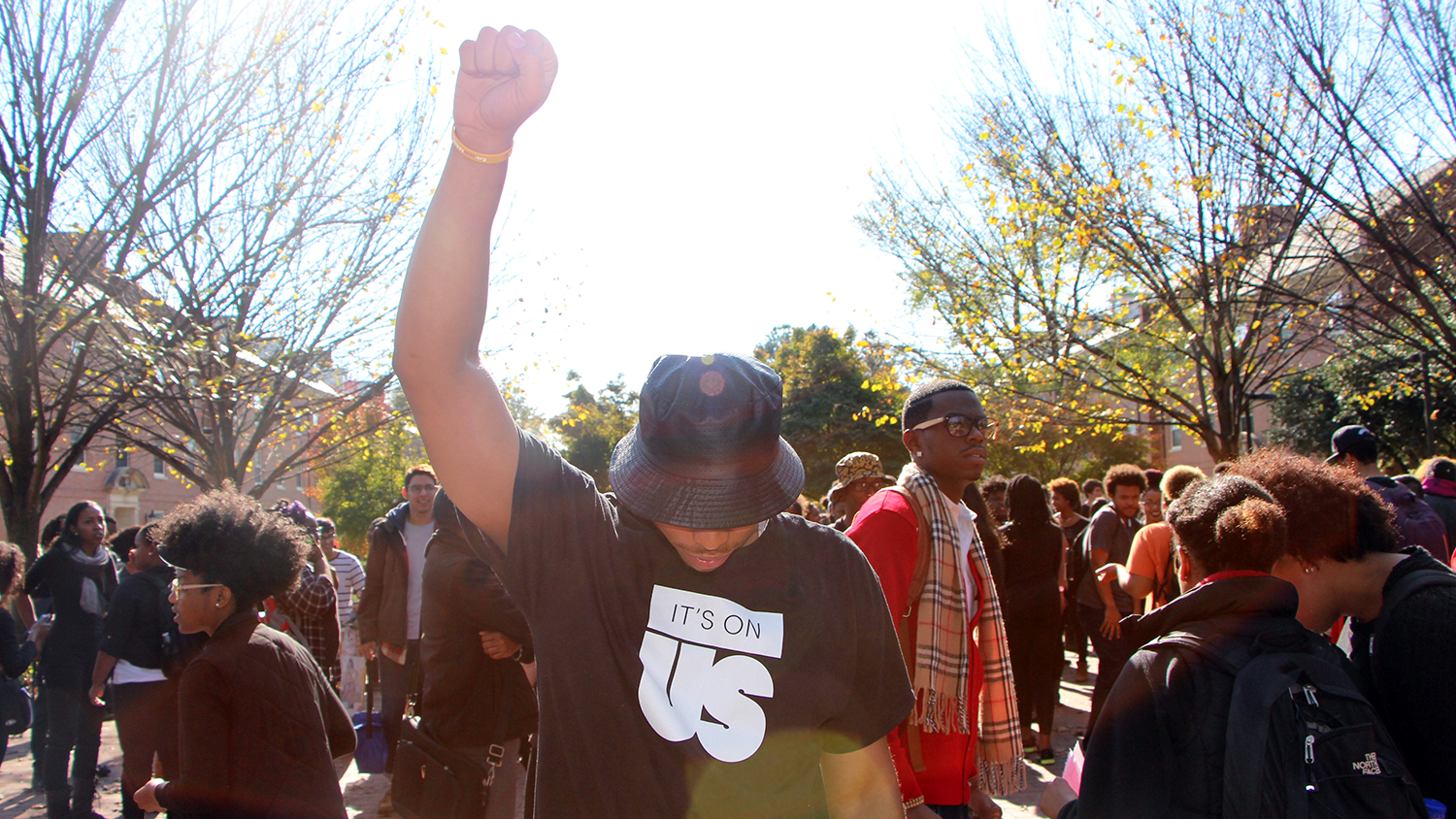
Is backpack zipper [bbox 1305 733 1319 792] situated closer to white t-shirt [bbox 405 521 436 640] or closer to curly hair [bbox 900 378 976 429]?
curly hair [bbox 900 378 976 429]

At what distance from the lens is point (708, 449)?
1481 mm

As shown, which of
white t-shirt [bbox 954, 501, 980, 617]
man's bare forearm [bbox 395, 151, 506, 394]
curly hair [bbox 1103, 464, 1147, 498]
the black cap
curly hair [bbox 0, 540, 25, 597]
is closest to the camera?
man's bare forearm [bbox 395, 151, 506, 394]

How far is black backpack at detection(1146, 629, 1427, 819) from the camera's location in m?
1.76

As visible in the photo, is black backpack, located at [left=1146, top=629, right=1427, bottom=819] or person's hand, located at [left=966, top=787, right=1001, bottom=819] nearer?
black backpack, located at [left=1146, top=629, right=1427, bottom=819]

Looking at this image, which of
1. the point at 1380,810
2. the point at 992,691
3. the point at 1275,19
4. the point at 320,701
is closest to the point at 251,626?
the point at 320,701

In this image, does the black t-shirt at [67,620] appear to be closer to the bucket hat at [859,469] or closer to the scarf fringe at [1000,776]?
the bucket hat at [859,469]

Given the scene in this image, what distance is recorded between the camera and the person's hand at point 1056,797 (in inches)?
86.0

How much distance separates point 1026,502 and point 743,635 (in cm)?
573

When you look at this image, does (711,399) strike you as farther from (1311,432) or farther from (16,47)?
(1311,432)

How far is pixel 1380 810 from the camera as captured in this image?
1753mm

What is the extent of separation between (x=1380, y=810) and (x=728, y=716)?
131 cm

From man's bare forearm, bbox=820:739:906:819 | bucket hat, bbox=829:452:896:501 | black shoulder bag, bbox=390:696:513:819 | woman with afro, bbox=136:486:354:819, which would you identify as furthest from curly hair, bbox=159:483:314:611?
bucket hat, bbox=829:452:896:501

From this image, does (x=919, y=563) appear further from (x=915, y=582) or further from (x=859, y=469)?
(x=859, y=469)

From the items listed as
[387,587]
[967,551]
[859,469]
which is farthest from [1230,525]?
[387,587]
